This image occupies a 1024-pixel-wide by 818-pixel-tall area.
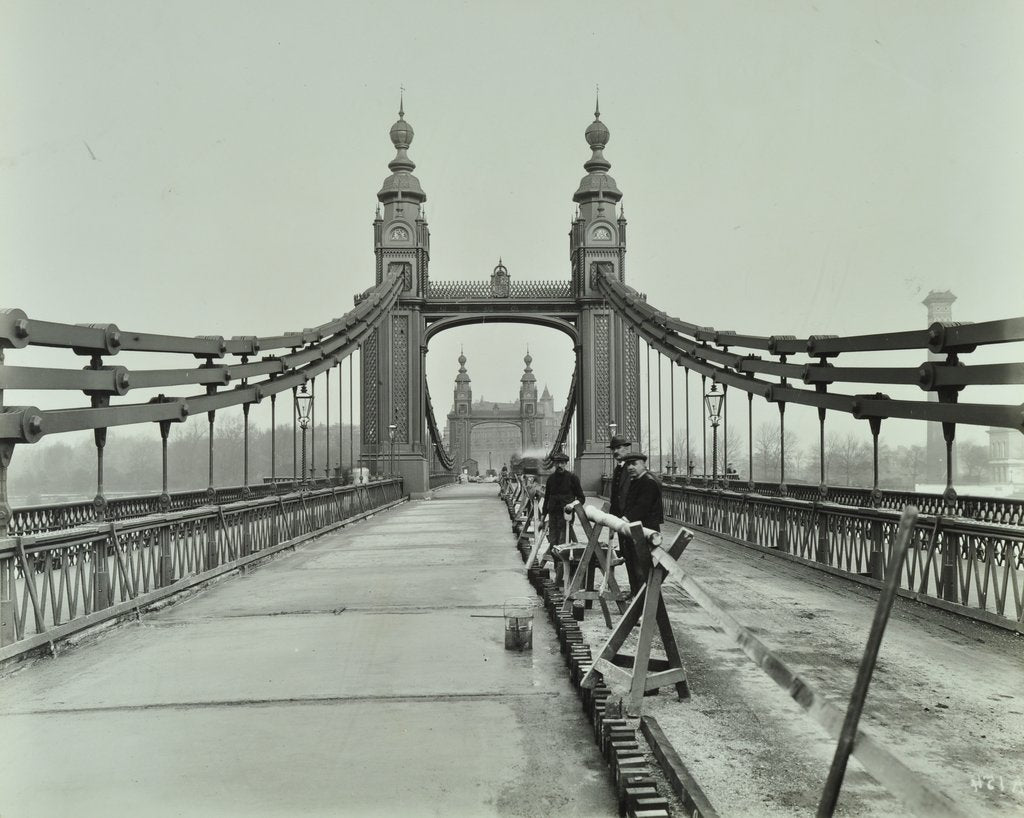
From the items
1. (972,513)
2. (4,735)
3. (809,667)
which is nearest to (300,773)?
(4,735)

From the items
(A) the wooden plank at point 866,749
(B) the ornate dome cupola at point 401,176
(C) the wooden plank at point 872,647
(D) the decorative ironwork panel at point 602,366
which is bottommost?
(A) the wooden plank at point 866,749

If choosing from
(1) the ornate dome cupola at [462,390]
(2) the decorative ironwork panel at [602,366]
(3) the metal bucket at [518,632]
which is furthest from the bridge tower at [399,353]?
(1) the ornate dome cupola at [462,390]

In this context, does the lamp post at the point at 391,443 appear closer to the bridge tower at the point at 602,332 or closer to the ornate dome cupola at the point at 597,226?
the bridge tower at the point at 602,332

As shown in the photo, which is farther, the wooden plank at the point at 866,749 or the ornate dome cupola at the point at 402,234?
the ornate dome cupola at the point at 402,234

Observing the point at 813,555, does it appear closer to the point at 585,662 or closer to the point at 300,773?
the point at 585,662

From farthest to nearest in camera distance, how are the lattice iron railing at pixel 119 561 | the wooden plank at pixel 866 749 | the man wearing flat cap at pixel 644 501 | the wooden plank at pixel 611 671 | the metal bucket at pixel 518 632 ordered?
the man wearing flat cap at pixel 644 501 < the metal bucket at pixel 518 632 < the lattice iron railing at pixel 119 561 < the wooden plank at pixel 611 671 < the wooden plank at pixel 866 749

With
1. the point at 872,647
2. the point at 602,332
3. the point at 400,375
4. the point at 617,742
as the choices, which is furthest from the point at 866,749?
the point at 602,332

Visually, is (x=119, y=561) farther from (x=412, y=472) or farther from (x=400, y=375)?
(x=400, y=375)

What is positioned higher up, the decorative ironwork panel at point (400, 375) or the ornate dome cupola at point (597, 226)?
the ornate dome cupola at point (597, 226)

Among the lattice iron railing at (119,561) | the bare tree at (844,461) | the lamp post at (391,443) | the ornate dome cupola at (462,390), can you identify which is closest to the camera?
the lattice iron railing at (119,561)
